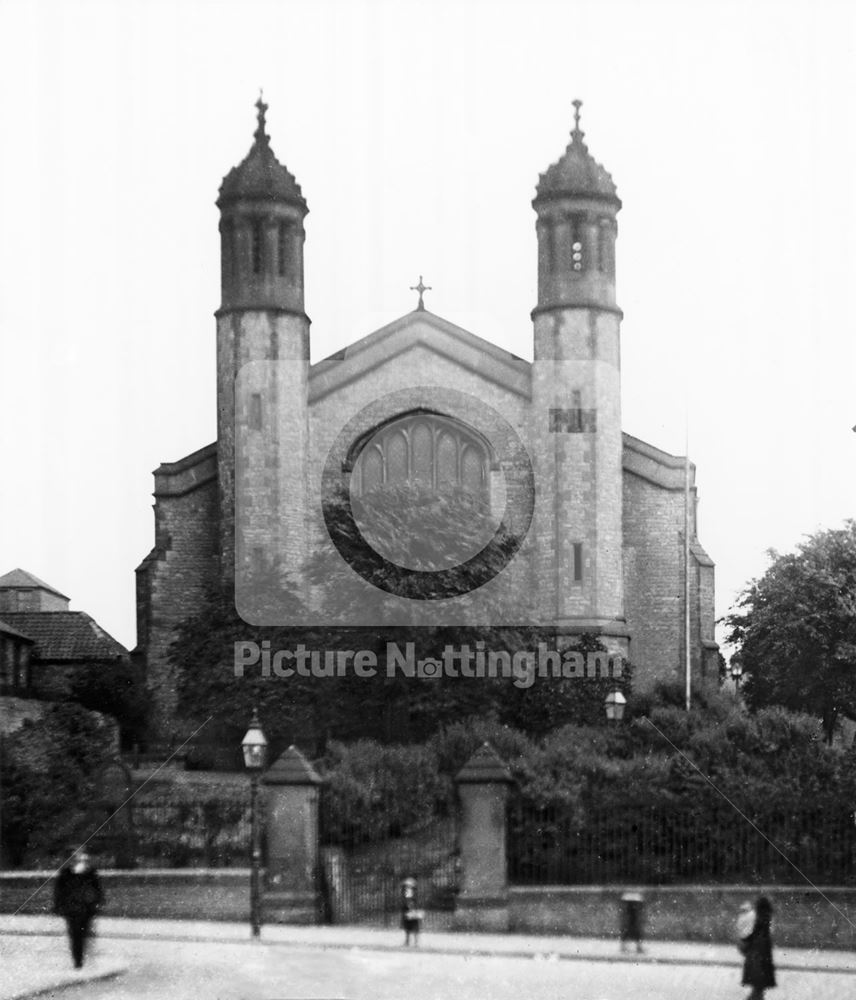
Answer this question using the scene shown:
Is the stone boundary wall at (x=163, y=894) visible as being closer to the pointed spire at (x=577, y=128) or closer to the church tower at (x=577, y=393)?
the church tower at (x=577, y=393)

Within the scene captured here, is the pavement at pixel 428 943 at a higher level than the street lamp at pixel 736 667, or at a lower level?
lower

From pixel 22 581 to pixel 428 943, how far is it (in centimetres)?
5574

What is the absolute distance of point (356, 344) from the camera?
47.9 metres

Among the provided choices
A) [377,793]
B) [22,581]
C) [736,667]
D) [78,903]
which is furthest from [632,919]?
[22,581]

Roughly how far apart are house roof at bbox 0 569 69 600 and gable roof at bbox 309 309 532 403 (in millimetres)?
31445

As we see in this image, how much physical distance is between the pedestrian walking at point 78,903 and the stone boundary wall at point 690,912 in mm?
7122

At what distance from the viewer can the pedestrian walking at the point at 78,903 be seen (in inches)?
793

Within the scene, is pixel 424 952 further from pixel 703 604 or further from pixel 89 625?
pixel 89 625

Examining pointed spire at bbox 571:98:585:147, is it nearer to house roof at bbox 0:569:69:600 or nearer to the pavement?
the pavement

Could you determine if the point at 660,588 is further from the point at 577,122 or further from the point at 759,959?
the point at 759,959

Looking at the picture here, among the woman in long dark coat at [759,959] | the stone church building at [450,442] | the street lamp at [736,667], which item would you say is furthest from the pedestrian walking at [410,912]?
the street lamp at [736,667]

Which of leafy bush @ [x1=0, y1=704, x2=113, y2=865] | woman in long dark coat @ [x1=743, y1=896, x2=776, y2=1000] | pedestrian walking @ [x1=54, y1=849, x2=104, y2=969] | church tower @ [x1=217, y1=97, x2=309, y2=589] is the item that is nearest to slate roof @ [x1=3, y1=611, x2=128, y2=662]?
church tower @ [x1=217, y1=97, x2=309, y2=589]

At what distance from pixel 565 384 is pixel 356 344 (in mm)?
5572

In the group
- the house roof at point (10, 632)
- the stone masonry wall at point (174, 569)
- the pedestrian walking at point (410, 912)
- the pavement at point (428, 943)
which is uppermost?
the stone masonry wall at point (174, 569)
